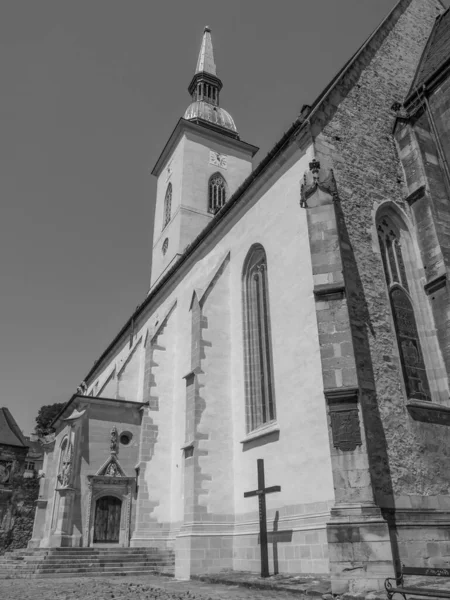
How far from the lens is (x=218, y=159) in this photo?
33.5m

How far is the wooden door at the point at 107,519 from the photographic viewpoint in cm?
1769

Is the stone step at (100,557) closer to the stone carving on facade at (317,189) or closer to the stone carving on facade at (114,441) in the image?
the stone carving on facade at (114,441)

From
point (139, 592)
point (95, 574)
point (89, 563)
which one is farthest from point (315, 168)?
point (89, 563)

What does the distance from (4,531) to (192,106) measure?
31484 millimetres

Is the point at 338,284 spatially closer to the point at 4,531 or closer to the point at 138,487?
the point at 138,487

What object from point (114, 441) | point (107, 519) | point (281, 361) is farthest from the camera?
point (114, 441)

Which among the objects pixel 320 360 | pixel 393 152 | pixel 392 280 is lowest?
pixel 320 360

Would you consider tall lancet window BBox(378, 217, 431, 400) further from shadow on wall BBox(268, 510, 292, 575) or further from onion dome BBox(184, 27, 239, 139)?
onion dome BBox(184, 27, 239, 139)

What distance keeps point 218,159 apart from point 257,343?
71.1 feet

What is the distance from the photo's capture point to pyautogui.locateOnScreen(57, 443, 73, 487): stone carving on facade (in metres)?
17.9

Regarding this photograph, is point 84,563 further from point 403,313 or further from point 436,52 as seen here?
point 436,52

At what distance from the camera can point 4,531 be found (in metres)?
30.6

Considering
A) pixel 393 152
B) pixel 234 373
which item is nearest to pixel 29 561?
pixel 234 373

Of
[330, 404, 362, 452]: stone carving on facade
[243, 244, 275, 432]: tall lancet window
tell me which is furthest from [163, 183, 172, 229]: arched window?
[330, 404, 362, 452]: stone carving on facade
